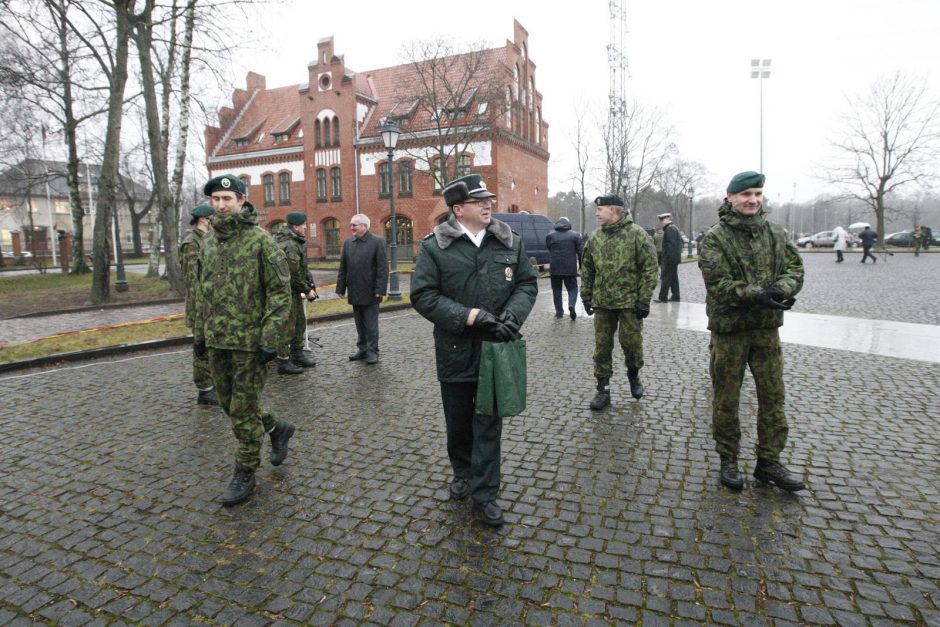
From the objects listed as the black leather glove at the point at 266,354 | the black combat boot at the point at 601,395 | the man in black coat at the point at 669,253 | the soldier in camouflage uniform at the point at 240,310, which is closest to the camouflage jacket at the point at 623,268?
the black combat boot at the point at 601,395

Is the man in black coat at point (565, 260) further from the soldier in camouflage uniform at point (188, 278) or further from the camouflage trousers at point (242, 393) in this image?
the camouflage trousers at point (242, 393)

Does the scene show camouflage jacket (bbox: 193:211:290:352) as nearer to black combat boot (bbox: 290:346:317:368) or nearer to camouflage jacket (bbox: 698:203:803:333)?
camouflage jacket (bbox: 698:203:803:333)

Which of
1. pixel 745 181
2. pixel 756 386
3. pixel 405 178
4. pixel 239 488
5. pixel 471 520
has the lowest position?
pixel 471 520

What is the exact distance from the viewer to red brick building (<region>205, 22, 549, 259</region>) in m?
34.9

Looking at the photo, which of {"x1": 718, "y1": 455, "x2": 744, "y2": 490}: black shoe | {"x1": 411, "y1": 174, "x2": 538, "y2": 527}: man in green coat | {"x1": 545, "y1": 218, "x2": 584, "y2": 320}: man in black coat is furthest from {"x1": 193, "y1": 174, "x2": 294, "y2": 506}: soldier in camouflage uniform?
{"x1": 545, "y1": 218, "x2": 584, "y2": 320}: man in black coat

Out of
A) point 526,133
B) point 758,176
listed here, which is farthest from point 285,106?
point 758,176

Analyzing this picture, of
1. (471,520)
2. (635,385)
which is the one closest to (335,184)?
(635,385)

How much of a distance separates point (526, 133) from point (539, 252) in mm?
18909

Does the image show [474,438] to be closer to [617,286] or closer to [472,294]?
[472,294]

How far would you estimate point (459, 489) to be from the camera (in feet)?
12.6

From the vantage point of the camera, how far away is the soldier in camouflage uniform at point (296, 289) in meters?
7.57

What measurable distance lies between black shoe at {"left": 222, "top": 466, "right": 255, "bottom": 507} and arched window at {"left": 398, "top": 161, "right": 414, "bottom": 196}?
1362 inches

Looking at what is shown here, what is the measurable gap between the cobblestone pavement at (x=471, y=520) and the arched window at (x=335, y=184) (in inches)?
1367

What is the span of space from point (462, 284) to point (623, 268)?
2755mm
